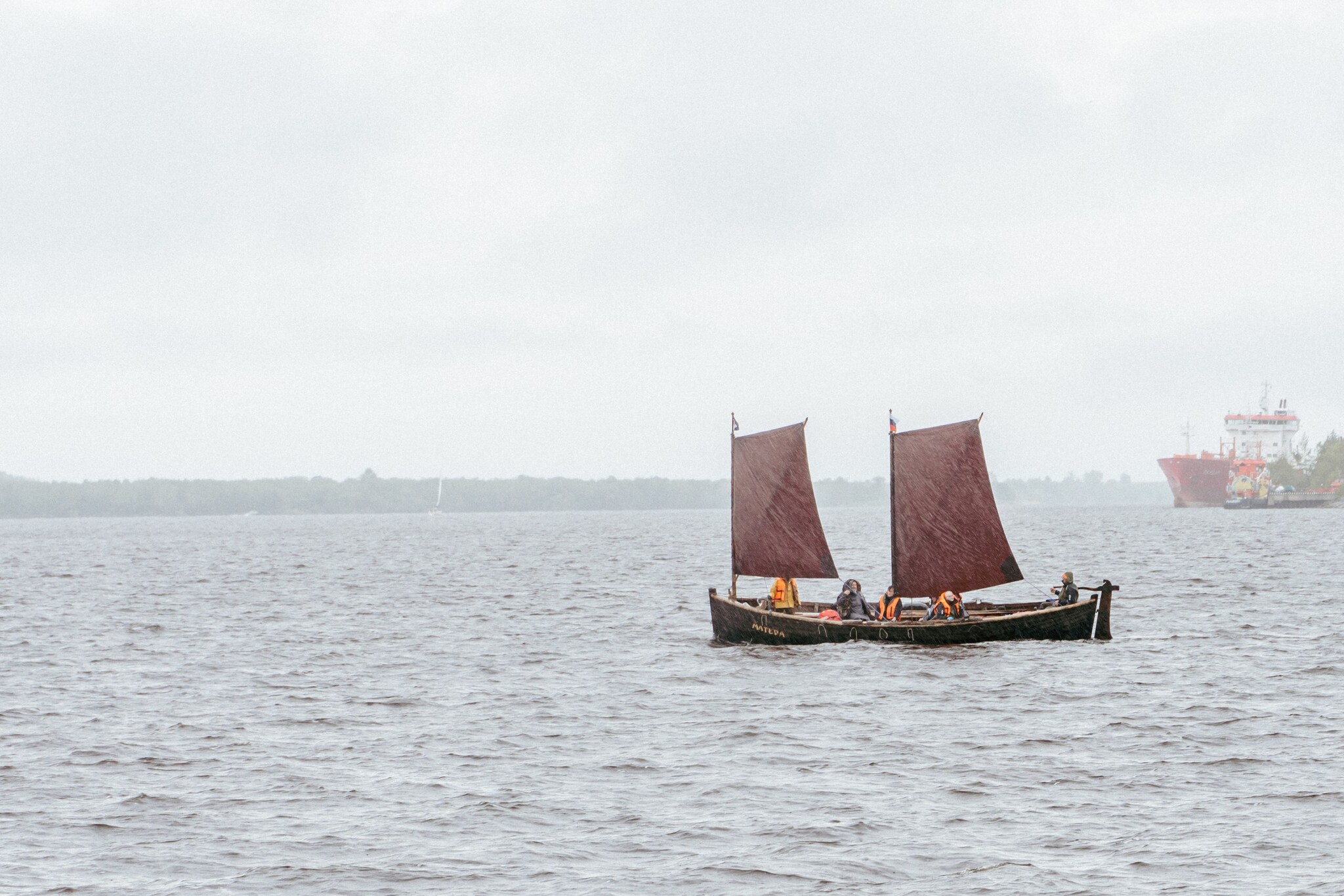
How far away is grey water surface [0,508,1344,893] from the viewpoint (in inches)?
649

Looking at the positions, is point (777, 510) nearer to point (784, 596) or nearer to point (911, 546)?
point (784, 596)

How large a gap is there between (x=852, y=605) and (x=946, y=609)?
9.02ft

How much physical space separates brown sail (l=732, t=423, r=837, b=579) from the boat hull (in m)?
1.70

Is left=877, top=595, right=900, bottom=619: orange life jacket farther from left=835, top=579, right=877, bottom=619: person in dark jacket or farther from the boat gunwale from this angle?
left=835, top=579, right=877, bottom=619: person in dark jacket

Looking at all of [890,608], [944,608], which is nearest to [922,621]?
[944,608]

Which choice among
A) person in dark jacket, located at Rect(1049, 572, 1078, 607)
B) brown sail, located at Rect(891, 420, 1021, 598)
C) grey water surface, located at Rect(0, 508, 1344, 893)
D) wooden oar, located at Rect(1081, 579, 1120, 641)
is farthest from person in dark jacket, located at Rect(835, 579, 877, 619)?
wooden oar, located at Rect(1081, 579, 1120, 641)

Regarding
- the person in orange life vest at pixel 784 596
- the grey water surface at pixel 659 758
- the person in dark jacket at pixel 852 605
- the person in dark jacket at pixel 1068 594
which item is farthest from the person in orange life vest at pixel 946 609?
the person in orange life vest at pixel 784 596

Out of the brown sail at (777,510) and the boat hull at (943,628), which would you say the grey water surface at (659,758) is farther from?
the brown sail at (777,510)

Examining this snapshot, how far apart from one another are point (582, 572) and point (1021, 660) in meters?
49.8

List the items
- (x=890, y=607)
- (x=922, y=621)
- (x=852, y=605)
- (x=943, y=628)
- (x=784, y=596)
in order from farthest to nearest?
(x=784, y=596), (x=852, y=605), (x=890, y=607), (x=922, y=621), (x=943, y=628)

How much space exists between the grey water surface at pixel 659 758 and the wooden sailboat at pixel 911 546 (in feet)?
3.81

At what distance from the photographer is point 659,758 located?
902 inches

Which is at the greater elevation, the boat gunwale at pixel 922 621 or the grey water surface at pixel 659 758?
the boat gunwale at pixel 922 621

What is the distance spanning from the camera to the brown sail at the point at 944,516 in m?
38.1
